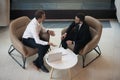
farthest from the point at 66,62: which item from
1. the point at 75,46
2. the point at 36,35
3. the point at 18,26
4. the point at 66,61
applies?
the point at 18,26

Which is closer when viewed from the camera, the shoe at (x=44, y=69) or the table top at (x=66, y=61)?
the table top at (x=66, y=61)

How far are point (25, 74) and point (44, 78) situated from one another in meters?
0.36

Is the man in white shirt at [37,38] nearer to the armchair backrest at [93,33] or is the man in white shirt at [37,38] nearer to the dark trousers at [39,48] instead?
the dark trousers at [39,48]

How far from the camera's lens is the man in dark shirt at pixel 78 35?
5.23 meters

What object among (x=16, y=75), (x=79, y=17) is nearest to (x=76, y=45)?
(x=79, y=17)

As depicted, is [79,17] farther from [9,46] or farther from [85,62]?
[9,46]

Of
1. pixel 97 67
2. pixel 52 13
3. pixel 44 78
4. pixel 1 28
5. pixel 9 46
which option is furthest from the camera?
pixel 52 13

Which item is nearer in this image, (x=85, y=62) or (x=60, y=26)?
(x=85, y=62)

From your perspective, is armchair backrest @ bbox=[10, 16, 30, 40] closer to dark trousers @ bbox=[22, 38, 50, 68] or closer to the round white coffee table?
dark trousers @ bbox=[22, 38, 50, 68]

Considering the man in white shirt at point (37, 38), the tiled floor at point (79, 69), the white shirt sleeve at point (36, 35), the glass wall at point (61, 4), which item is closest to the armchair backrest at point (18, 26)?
the man in white shirt at point (37, 38)

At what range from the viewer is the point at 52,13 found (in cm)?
692

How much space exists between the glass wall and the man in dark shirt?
168 cm

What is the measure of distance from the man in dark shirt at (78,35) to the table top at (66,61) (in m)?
0.18

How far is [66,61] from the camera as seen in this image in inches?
194
